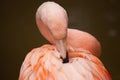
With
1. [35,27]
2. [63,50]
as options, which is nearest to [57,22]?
[63,50]

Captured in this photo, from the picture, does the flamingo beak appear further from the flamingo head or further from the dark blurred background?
the dark blurred background

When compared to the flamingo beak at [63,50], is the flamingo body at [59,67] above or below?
below

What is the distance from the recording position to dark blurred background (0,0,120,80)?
1.05 m

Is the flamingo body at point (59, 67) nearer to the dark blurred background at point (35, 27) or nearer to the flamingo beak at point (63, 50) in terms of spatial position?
the flamingo beak at point (63, 50)

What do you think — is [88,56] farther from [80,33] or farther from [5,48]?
[5,48]

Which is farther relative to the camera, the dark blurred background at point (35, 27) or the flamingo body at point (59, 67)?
the dark blurred background at point (35, 27)

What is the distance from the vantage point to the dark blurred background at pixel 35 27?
105cm

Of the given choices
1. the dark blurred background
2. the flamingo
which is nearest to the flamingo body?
the flamingo

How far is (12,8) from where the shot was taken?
3.46 ft

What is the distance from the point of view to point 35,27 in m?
1.05

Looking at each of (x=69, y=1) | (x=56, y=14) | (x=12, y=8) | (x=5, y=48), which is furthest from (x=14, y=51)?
(x=56, y=14)

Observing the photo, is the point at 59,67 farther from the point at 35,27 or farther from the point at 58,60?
the point at 35,27

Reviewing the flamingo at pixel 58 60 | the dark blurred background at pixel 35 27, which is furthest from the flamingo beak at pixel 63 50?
the dark blurred background at pixel 35 27

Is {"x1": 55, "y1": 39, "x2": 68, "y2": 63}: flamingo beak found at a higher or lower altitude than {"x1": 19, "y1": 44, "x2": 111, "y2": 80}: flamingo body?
higher
